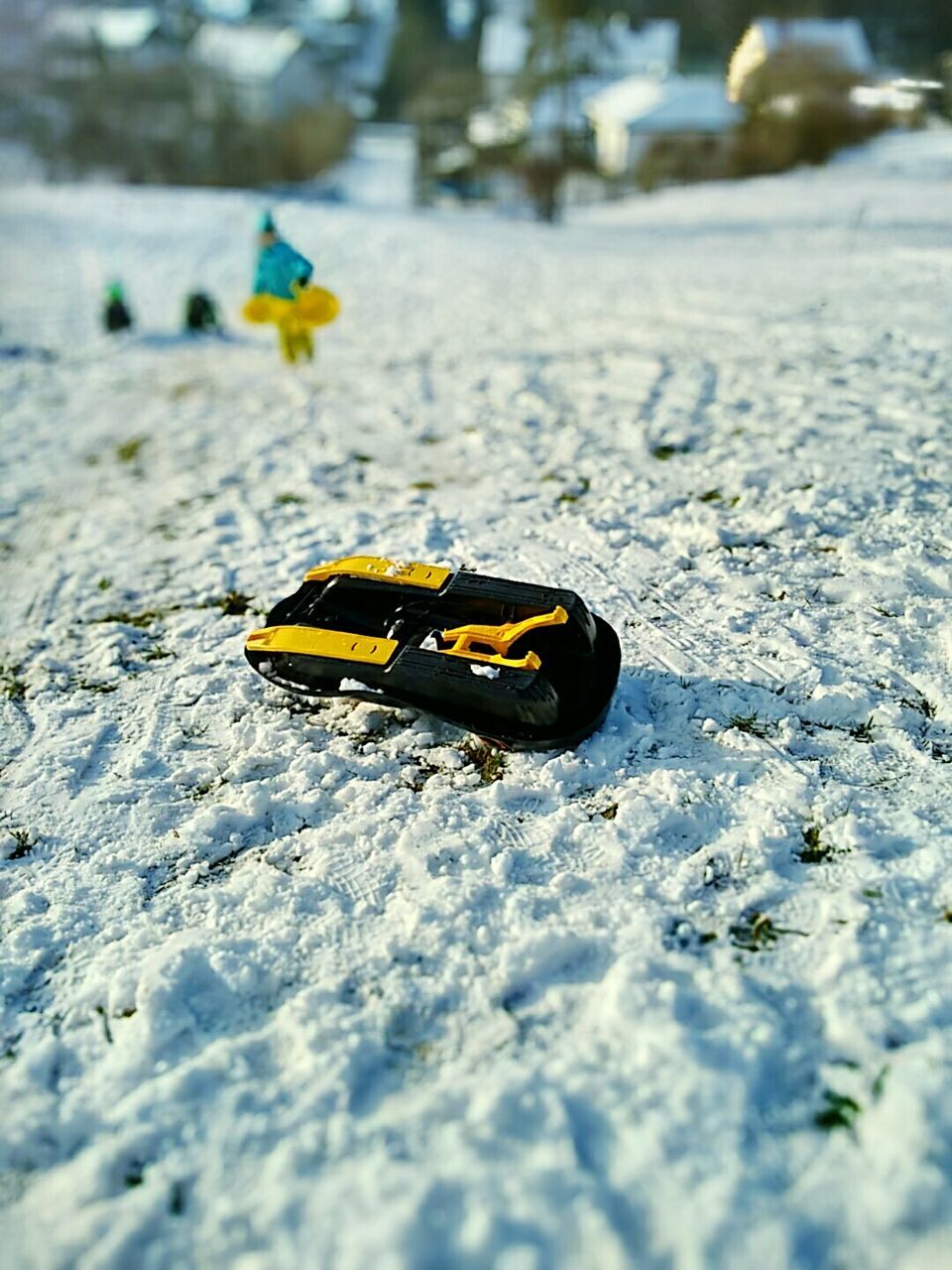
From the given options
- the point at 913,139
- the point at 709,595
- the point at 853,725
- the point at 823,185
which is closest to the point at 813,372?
the point at 913,139

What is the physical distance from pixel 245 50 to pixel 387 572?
50.7 meters

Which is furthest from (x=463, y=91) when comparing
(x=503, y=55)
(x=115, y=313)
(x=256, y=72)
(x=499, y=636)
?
(x=499, y=636)

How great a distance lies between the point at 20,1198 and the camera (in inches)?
91.7

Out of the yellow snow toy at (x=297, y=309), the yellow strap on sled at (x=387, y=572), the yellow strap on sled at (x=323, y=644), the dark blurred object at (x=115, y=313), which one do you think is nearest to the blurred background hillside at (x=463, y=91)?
the yellow snow toy at (x=297, y=309)

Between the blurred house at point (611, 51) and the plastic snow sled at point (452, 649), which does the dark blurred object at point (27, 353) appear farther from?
the blurred house at point (611, 51)

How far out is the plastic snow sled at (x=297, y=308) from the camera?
810 cm

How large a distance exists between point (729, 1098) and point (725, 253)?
45.5 ft

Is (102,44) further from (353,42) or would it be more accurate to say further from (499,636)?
(499,636)

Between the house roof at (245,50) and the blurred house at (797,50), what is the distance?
116 ft

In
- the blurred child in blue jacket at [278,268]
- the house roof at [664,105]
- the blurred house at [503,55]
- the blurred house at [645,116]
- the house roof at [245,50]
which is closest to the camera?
the blurred child in blue jacket at [278,268]

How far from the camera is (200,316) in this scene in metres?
12.6

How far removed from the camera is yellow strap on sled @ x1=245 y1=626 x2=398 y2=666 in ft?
12.6

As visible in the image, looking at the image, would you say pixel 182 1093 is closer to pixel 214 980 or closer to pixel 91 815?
pixel 214 980

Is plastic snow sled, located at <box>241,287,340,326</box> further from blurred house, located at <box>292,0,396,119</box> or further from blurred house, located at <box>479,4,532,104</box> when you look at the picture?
blurred house, located at <box>292,0,396,119</box>
